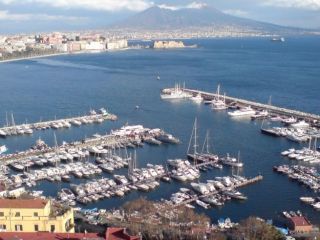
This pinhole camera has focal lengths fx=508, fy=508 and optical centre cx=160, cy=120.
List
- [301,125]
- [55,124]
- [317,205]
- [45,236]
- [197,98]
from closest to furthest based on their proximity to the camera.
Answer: [45,236] < [317,205] < [301,125] < [55,124] < [197,98]

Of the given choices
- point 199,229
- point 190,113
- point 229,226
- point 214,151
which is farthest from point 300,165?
point 190,113

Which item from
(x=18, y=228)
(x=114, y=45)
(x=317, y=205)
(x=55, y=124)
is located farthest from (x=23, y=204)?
(x=114, y=45)

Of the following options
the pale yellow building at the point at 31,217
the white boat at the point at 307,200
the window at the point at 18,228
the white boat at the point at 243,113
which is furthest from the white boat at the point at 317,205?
the white boat at the point at 243,113

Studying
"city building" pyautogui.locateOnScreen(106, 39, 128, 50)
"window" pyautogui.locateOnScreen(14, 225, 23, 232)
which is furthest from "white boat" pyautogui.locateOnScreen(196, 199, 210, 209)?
"city building" pyautogui.locateOnScreen(106, 39, 128, 50)

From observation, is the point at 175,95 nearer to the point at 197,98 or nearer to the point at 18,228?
the point at 197,98

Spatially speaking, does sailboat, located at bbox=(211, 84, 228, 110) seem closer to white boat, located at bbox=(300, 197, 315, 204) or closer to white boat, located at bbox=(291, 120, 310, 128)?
white boat, located at bbox=(291, 120, 310, 128)

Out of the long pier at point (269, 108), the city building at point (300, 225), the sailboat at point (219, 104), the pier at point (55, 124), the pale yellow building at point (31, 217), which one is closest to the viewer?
the pale yellow building at point (31, 217)

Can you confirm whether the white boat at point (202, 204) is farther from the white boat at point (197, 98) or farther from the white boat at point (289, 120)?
the white boat at point (197, 98)

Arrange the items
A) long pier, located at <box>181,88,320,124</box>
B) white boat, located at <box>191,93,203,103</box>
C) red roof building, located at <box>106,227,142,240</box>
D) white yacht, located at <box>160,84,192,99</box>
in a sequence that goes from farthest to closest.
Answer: white yacht, located at <box>160,84,192,99</box> → white boat, located at <box>191,93,203,103</box> → long pier, located at <box>181,88,320,124</box> → red roof building, located at <box>106,227,142,240</box>

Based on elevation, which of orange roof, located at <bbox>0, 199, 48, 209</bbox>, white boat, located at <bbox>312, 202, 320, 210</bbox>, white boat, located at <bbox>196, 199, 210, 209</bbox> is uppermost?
orange roof, located at <bbox>0, 199, 48, 209</bbox>
